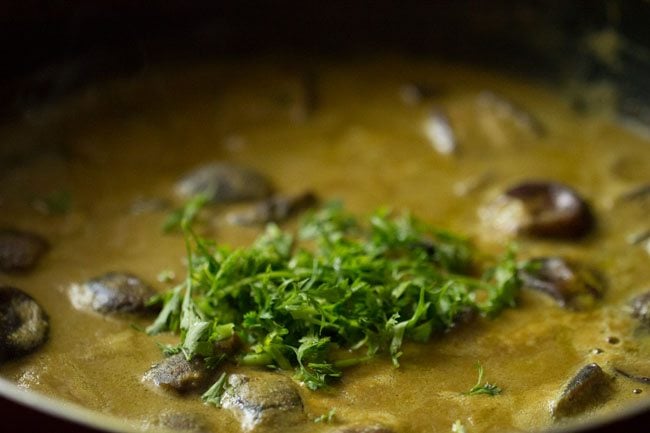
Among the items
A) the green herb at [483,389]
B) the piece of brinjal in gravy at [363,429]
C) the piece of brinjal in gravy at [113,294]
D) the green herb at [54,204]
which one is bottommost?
the green herb at [483,389]

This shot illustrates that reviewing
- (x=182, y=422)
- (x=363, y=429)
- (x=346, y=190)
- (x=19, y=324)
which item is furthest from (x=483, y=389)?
(x=19, y=324)

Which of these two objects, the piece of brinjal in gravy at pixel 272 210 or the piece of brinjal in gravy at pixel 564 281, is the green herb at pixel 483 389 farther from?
the piece of brinjal in gravy at pixel 272 210

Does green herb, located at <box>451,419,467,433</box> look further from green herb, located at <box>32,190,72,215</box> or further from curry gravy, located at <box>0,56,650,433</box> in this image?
green herb, located at <box>32,190,72,215</box>

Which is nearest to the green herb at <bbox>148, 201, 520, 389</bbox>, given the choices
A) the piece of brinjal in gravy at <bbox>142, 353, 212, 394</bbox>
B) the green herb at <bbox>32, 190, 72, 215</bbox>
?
the piece of brinjal in gravy at <bbox>142, 353, 212, 394</bbox>

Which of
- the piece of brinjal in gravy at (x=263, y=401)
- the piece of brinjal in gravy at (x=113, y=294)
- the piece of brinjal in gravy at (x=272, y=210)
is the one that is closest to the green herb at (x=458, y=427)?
the piece of brinjal in gravy at (x=263, y=401)

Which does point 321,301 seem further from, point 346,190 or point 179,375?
point 346,190

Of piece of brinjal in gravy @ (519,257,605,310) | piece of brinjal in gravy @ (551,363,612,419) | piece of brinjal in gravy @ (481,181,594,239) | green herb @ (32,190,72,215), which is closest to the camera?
piece of brinjal in gravy @ (551,363,612,419)
